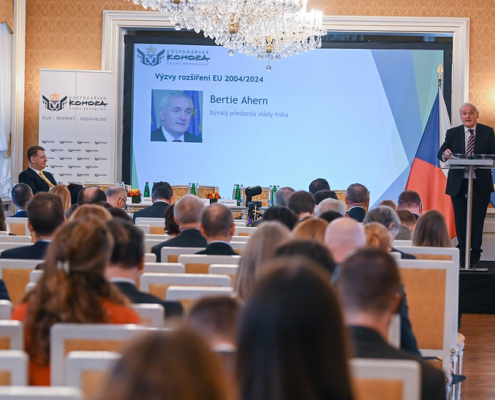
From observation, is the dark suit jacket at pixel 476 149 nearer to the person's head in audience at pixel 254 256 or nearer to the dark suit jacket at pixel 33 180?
the dark suit jacket at pixel 33 180

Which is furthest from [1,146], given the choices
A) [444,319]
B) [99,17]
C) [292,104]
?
[444,319]

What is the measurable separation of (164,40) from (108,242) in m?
9.03

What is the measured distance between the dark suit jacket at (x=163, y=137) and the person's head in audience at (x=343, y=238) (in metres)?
8.21

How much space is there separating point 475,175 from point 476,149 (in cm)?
28

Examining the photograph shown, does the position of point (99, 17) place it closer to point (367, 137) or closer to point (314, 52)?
point (314, 52)

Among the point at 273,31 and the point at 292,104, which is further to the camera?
the point at 292,104

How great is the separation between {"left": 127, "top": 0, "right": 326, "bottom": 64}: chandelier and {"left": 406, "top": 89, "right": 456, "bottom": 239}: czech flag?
2.48 metres

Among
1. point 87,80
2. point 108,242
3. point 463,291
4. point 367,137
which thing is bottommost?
point 463,291

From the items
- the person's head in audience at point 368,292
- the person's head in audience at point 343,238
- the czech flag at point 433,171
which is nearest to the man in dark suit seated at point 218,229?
the person's head in audience at point 343,238

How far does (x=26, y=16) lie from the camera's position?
10.9 metres

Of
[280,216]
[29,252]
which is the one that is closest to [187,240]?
[280,216]

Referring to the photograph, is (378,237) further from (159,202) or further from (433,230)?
(159,202)

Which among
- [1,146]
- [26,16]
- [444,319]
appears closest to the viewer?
[444,319]

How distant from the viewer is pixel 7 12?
10320 millimetres
